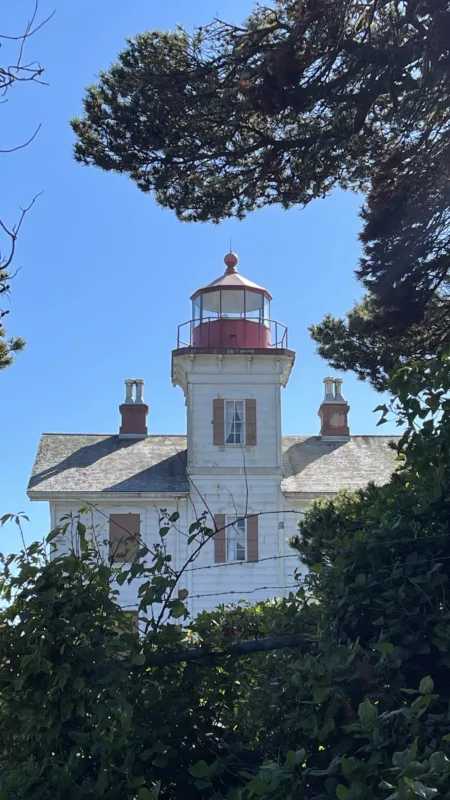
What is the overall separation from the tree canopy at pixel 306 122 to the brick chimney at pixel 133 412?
64.3 feet

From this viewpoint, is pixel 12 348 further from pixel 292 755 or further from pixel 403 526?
pixel 292 755

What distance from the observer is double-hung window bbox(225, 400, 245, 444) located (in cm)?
2484

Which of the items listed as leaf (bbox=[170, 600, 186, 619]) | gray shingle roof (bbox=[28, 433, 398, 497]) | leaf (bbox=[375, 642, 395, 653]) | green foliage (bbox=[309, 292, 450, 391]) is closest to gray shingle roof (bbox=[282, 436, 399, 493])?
gray shingle roof (bbox=[28, 433, 398, 497])

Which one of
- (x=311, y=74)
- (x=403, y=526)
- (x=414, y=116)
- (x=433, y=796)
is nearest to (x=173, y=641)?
(x=403, y=526)

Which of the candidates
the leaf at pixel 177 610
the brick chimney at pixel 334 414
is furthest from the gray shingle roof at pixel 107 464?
the leaf at pixel 177 610

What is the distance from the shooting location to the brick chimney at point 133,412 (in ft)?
89.6

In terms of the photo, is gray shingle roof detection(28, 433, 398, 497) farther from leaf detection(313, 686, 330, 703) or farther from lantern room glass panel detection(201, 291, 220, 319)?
leaf detection(313, 686, 330, 703)

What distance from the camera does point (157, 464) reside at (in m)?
25.4

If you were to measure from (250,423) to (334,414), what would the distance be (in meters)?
4.22

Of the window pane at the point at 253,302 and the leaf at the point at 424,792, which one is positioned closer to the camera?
the leaf at the point at 424,792

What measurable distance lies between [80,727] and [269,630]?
3.38ft

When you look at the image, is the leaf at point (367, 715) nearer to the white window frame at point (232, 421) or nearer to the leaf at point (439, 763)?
the leaf at point (439, 763)

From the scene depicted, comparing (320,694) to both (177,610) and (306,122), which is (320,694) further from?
(306,122)

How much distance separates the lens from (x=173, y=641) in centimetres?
365
